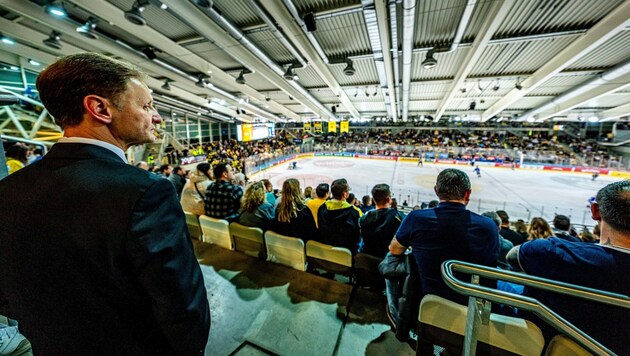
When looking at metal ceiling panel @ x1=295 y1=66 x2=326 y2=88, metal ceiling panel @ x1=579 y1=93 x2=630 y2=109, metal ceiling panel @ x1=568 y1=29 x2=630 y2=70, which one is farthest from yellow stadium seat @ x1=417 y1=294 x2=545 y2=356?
metal ceiling panel @ x1=579 y1=93 x2=630 y2=109

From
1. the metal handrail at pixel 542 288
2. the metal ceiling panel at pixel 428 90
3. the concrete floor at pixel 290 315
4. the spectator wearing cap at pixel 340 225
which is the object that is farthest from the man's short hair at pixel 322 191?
the metal ceiling panel at pixel 428 90

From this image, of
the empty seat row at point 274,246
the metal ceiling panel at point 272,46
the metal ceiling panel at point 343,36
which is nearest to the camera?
the empty seat row at point 274,246

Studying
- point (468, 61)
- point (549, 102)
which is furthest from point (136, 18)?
point (549, 102)

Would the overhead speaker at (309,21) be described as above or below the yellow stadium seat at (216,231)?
above

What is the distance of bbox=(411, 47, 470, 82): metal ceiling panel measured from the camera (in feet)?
25.3

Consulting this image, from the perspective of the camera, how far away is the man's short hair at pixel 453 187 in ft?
5.98

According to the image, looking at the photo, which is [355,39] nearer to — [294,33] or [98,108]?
[294,33]

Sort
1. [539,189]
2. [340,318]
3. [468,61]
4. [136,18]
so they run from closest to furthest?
[340,318], [136,18], [468,61], [539,189]

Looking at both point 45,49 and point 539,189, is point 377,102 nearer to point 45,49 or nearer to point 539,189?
point 539,189

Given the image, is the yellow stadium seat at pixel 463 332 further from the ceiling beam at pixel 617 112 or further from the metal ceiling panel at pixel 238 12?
the ceiling beam at pixel 617 112

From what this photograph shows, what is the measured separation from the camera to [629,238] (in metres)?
1.31

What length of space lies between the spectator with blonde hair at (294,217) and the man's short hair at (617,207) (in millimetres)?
2391

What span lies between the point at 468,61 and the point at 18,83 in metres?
17.5

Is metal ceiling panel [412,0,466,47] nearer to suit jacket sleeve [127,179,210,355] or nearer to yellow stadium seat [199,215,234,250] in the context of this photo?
yellow stadium seat [199,215,234,250]
